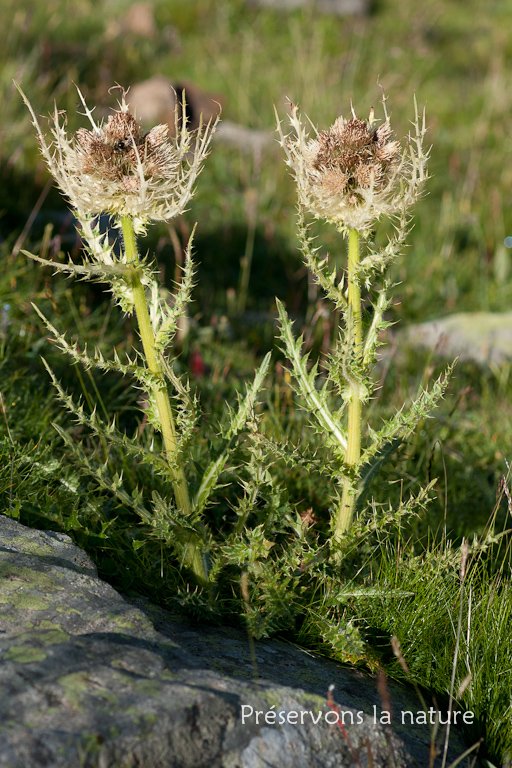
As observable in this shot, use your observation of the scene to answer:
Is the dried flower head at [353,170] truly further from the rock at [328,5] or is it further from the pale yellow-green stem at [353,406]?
the rock at [328,5]

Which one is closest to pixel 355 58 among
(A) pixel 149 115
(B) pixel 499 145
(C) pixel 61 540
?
(B) pixel 499 145

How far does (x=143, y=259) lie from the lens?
195 cm

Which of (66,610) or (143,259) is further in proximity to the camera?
(143,259)

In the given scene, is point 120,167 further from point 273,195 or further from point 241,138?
point 241,138

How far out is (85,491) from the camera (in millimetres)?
2395

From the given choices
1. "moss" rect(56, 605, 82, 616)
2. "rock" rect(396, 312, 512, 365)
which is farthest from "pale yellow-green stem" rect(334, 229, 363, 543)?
"rock" rect(396, 312, 512, 365)

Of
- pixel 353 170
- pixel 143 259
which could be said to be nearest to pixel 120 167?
pixel 143 259

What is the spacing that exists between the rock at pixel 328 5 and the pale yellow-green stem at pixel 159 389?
32.7 ft

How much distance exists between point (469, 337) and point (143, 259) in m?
3.59

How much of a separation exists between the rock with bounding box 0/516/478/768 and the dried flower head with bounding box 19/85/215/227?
1.08 m

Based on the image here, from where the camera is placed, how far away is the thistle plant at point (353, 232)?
1.90 metres

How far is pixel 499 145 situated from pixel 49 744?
8.14m

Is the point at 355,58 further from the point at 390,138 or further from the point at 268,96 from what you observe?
the point at 390,138

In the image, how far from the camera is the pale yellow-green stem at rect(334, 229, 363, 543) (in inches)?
80.4
